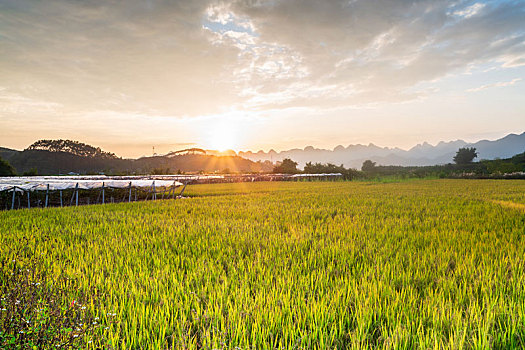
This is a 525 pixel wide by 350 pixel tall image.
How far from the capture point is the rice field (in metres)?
2.12

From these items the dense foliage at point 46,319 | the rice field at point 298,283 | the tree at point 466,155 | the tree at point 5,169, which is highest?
the tree at point 466,155

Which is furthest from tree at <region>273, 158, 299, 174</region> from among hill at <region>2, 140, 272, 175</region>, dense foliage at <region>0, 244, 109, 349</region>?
dense foliage at <region>0, 244, 109, 349</region>

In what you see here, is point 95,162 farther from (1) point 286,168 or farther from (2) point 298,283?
(2) point 298,283

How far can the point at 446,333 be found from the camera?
2.18 metres

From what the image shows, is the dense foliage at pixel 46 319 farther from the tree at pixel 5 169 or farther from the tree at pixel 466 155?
the tree at pixel 466 155

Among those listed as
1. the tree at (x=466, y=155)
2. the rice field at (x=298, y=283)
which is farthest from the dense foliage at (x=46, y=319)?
the tree at (x=466, y=155)

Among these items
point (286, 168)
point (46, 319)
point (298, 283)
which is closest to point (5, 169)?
point (286, 168)

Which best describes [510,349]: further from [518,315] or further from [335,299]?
[335,299]

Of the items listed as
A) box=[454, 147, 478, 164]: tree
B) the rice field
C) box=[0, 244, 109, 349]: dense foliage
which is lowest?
the rice field

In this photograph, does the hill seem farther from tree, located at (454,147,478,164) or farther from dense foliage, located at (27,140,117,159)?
tree, located at (454,147,478,164)

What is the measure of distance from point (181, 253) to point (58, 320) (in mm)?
2558

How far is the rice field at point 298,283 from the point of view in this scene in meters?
2.12

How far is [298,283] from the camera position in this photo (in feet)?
10.4

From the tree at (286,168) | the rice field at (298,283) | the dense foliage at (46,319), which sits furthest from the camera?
the tree at (286,168)
